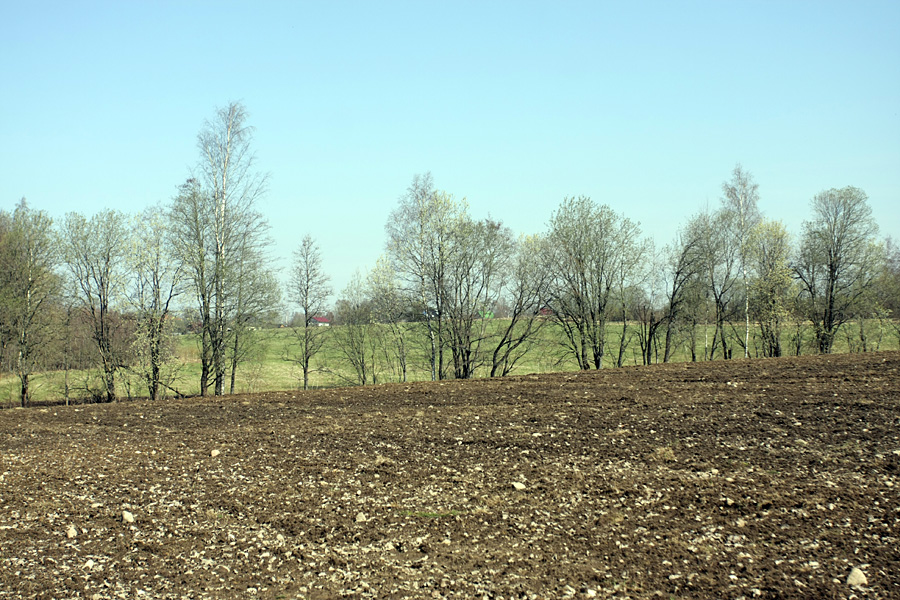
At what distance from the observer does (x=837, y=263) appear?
32.2m

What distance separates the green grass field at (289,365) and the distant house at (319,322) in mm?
788

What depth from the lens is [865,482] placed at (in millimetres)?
6477

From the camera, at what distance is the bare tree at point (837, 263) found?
3141 centimetres

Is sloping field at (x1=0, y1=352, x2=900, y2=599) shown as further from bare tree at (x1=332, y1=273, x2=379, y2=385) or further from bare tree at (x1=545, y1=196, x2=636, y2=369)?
bare tree at (x1=332, y1=273, x2=379, y2=385)

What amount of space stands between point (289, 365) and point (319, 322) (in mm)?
9668

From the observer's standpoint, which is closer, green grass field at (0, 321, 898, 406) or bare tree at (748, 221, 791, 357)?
green grass field at (0, 321, 898, 406)

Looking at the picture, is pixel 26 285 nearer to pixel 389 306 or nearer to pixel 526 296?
pixel 389 306

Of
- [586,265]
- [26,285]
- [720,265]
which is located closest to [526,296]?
[586,265]

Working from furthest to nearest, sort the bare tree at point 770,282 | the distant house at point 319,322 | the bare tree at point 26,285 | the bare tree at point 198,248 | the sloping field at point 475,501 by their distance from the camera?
the distant house at point 319,322, the bare tree at point 770,282, the bare tree at point 26,285, the bare tree at point 198,248, the sloping field at point 475,501

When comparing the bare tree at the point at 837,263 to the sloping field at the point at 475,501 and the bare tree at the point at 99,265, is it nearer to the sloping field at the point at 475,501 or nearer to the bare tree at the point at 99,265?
the sloping field at the point at 475,501

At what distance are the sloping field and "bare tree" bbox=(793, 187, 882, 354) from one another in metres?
23.3

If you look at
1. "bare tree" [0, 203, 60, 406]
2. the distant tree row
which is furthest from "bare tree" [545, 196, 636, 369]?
"bare tree" [0, 203, 60, 406]

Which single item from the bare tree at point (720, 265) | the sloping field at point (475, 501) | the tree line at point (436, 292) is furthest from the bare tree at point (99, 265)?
the bare tree at point (720, 265)

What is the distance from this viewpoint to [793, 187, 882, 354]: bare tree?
31406mm
